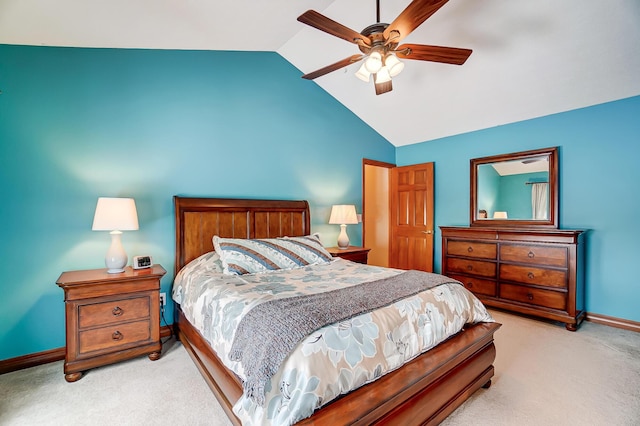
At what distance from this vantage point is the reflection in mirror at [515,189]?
3607mm

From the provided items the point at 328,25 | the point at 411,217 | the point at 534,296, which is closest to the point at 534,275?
the point at 534,296

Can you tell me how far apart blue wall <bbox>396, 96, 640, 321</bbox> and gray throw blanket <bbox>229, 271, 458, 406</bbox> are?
2799 mm

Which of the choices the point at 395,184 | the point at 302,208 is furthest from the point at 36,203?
the point at 395,184

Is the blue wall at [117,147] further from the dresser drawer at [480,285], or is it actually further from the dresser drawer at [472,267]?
the dresser drawer at [480,285]

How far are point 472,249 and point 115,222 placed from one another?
3.88m

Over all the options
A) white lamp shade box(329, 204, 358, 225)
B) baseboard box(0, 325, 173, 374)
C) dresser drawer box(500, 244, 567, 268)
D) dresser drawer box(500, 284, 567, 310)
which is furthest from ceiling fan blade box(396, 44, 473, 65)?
baseboard box(0, 325, 173, 374)

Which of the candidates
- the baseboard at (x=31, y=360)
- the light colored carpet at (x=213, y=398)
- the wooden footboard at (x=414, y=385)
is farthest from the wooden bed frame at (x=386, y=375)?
the baseboard at (x=31, y=360)

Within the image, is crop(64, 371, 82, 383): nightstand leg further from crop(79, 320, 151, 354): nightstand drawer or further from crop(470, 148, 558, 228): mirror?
crop(470, 148, 558, 228): mirror

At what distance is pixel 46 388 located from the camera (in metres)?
2.03

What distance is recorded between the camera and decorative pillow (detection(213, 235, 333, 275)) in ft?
8.20

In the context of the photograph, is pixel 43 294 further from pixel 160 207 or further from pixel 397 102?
pixel 397 102

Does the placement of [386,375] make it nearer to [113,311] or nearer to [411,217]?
[113,311]

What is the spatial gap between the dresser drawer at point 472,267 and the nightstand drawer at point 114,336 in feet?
11.7

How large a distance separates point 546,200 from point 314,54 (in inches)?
130
